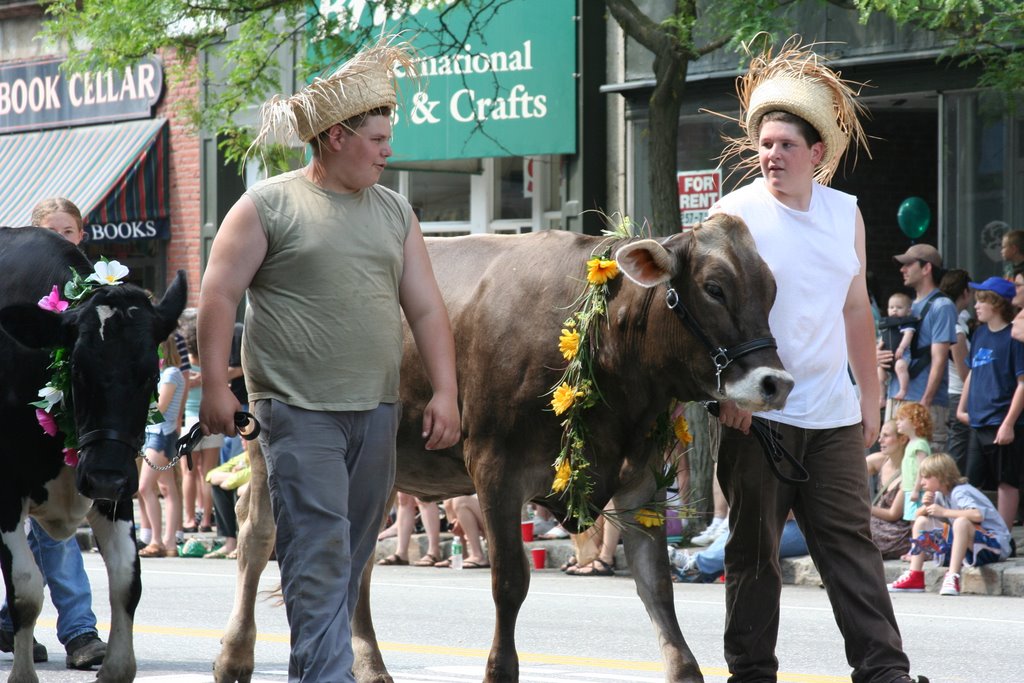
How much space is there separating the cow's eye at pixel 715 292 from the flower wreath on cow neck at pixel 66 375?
6.80 feet

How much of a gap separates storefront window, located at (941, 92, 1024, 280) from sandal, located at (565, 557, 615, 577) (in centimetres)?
483

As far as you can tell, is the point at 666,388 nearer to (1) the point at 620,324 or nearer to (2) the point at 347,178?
(1) the point at 620,324

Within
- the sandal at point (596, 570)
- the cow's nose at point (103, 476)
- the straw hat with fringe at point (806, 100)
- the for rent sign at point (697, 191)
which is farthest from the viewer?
the for rent sign at point (697, 191)

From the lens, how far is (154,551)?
1548 cm

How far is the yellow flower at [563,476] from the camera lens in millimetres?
6406

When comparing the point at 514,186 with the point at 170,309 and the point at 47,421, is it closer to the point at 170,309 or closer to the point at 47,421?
the point at 47,421

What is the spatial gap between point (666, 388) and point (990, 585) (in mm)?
6248

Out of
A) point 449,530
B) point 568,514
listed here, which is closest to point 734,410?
point 568,514

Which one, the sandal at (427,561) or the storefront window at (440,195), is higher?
the storefront window at (440,195)

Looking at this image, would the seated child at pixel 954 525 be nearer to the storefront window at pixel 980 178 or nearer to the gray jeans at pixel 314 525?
the storefront window at pixel 980 178

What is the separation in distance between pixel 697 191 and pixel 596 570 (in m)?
5.48

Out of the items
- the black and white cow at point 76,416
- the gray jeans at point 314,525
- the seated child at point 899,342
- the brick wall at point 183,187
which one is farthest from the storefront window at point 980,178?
the gray jeans at point 314,525

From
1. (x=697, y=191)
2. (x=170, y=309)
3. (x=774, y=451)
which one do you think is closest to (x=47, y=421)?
(x=170, y=309)

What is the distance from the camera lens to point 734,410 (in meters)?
5.91
